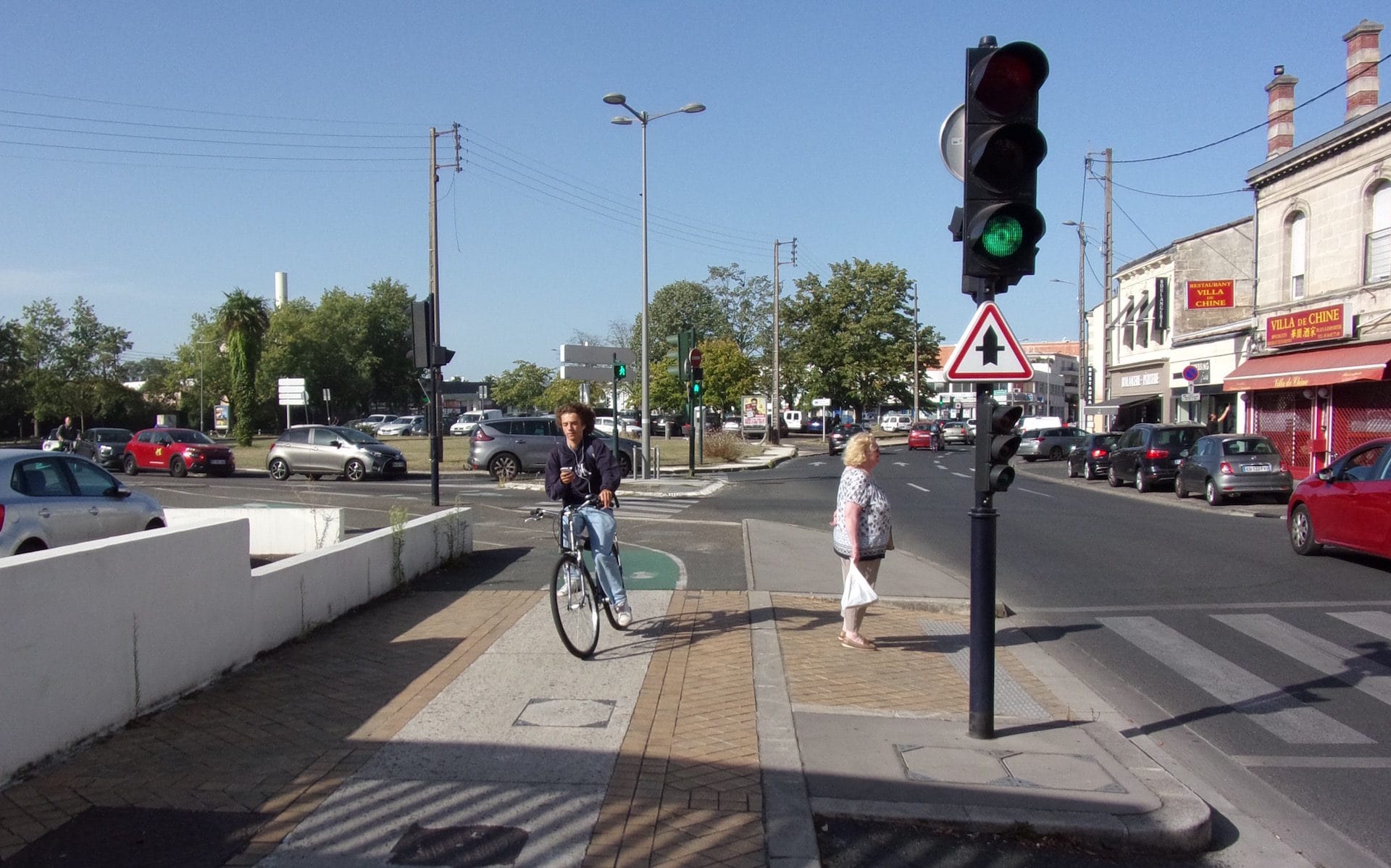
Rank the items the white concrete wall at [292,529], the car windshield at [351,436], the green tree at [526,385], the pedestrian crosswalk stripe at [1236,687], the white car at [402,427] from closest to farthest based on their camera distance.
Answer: the pedestrian crosswalk stripe at [1236,687], the white concrete wall at [292,529], the car windshield at [351,436], the white car at [402,427], the green tree at [526,385]

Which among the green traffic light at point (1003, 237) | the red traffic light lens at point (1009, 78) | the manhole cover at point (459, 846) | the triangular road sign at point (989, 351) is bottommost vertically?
the manhole cover at point (459, 846)

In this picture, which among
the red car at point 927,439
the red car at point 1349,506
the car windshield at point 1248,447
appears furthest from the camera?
the red car at point 927,439

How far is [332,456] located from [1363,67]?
26.8 metres

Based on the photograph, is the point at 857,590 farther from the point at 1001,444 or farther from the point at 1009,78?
the point at 1009,78

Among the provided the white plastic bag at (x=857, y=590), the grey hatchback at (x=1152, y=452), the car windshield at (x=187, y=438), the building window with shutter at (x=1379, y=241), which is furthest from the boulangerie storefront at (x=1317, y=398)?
the car windshield at (x=187, y=438)

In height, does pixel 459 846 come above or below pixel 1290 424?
below

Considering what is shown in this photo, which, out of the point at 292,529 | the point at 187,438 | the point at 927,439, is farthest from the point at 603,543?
the point at 927,439

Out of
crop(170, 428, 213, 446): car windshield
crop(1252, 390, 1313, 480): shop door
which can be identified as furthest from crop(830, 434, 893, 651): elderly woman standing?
crop(170, 428, 213, 446): car windshield

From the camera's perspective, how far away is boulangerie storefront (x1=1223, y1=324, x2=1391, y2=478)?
23.1m

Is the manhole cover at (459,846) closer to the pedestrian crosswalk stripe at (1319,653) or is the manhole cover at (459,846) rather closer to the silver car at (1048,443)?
the pedestrian crosswalk stripe at (1319,653)

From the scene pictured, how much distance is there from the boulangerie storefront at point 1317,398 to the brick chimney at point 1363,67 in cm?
545

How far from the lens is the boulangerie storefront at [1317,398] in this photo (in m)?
23.1

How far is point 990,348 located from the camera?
5516 mm

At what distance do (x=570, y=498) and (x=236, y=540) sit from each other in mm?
2206
